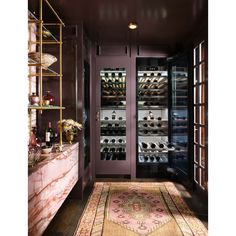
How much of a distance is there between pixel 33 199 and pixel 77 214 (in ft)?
3.96

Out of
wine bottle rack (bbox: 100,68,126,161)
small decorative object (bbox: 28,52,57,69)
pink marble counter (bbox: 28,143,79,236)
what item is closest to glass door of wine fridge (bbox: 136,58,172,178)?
wine bottle rack (bbox: 100,68,126,161)

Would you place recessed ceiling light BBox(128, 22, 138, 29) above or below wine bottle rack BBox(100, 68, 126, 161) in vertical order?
above

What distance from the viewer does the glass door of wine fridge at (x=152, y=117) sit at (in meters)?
4.20

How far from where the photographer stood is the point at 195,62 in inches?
135

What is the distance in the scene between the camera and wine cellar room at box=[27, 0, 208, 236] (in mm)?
2355

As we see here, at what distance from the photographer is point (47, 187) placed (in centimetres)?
189

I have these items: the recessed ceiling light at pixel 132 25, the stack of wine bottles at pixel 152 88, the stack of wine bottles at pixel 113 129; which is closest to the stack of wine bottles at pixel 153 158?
the stack of wine bottles at pixel 113 129

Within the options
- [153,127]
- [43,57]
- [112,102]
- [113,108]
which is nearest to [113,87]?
[112,102]

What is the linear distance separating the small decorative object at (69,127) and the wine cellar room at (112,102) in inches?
0.5

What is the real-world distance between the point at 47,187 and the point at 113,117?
2.44m

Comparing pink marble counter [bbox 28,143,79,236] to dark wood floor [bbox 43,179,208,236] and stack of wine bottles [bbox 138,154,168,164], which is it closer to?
dark wood floor [bbox 43,179,208,236]

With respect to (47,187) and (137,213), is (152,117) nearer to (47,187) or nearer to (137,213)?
(137,213)

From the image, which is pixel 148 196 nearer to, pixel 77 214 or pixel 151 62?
pixel 77 214

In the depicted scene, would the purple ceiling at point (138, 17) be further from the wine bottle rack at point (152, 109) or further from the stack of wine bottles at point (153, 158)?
the stack of wine bottles at point (153, 158)
